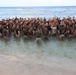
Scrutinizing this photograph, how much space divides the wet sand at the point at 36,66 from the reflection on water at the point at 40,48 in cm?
83

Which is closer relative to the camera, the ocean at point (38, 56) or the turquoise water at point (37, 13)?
the ocean at point (38, 56)

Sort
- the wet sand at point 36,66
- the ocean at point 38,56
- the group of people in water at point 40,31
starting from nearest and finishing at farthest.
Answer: the wet sand at point 36,66, the ocean at point 38,56, the group of people in water at point 40,31

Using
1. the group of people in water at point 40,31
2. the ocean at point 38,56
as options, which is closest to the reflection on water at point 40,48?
the ocean at point 38,56

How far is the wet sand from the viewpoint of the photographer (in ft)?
32.1

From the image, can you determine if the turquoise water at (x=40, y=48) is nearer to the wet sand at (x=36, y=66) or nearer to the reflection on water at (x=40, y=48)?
the reflection on water at (x=40, y=48)

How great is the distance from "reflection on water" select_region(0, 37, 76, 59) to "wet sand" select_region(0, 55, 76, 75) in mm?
828

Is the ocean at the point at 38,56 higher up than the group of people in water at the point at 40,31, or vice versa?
the group of people in water at the point at 40,31

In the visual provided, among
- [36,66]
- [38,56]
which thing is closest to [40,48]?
[38,56]

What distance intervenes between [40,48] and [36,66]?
12.4 ft

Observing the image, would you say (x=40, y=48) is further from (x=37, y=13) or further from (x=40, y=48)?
(x=37, y=13)

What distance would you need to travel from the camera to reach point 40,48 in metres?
14.3

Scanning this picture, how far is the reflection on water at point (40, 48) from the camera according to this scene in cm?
1284

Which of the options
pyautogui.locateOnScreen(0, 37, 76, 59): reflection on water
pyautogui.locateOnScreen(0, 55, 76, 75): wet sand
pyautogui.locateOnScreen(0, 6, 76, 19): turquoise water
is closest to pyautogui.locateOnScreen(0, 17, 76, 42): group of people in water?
pyautogui.locateOnScreen(0, 37, 76, 59): reflection on water

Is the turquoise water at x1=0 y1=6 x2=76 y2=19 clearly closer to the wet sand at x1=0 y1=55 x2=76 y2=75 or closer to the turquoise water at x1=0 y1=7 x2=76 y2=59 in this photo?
the turquoise water at x1=0 y1=7 x2=76 y2=59
